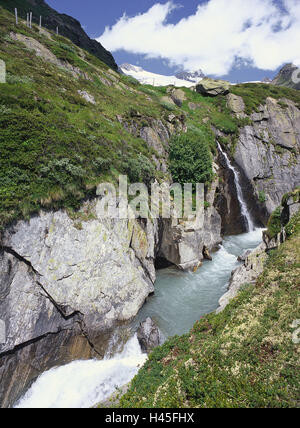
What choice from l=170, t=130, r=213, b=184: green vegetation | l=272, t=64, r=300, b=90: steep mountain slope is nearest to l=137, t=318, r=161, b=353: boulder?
l=170, t=130, r=213, b=184: green vegetation

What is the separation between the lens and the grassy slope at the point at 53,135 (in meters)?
12.4

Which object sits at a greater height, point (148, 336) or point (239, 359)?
point (239, 359)

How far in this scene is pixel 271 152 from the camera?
39.3 metres

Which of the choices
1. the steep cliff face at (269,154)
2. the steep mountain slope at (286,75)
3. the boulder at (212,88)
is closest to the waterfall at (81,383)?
the steep cliff face at (269,154)

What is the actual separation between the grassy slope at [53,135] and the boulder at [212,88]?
77.8ft

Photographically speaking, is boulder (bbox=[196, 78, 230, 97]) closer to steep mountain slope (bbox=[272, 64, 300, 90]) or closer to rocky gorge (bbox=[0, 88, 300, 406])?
rocky gorge (bbox=[0, 88, 300, 406])

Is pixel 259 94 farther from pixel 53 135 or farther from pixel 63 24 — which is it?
pixel 63 24

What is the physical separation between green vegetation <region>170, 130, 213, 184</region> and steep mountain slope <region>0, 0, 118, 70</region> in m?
43.3

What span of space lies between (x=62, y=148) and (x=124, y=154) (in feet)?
19.2

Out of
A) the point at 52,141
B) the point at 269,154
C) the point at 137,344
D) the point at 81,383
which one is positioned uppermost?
the point at 269,154

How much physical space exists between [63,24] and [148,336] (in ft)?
234

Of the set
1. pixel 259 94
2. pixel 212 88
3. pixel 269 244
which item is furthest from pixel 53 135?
pixel 259 94

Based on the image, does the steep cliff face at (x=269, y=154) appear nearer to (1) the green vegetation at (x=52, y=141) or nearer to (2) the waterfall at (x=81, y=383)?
(1) the green vegetation at (x=52, y=141)

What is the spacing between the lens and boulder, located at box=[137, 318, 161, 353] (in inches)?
509
